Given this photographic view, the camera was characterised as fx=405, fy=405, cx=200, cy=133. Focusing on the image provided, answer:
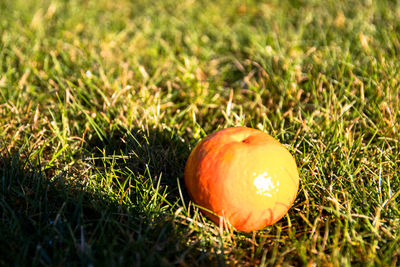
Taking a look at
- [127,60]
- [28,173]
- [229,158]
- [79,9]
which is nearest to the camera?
[229,158]

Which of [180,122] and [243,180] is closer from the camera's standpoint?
[243,180]

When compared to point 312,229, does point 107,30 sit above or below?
above

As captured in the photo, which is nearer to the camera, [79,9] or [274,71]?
[274,71]

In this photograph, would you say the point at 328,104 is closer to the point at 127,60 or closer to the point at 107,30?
the point at 127,60

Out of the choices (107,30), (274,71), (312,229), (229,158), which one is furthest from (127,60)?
(312,229)
